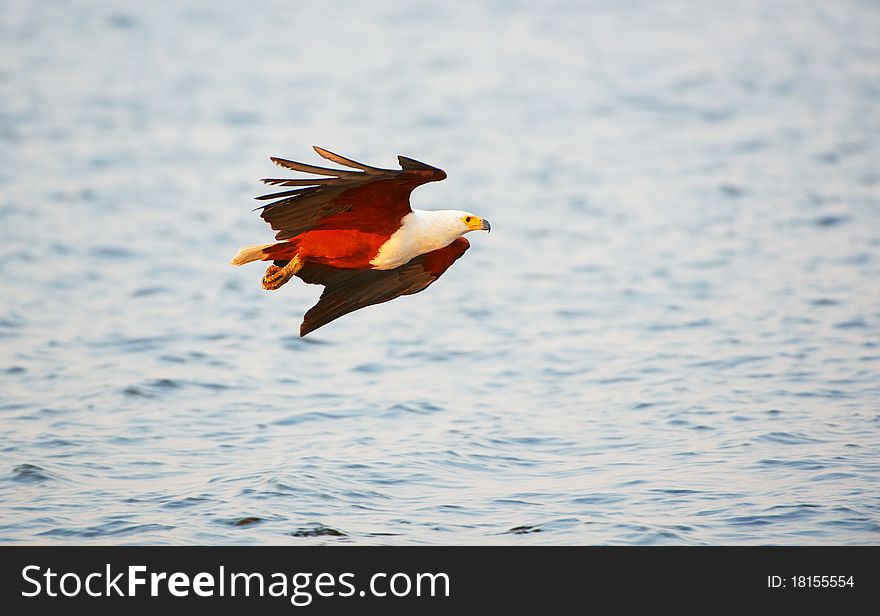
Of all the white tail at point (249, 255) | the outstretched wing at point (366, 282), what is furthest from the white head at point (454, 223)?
the white tail at point (249, 255)

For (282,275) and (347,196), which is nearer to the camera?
(347,196)

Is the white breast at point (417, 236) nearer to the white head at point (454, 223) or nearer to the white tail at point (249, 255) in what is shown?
the white head at point (454, 223)

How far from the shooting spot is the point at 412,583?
821cm

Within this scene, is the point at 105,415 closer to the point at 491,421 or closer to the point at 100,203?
the point at 491,421

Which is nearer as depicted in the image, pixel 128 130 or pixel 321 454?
pixel 321 454

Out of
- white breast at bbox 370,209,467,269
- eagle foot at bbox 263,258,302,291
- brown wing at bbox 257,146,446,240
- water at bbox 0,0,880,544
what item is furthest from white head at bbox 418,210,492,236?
water at bbox 0,0,880,544

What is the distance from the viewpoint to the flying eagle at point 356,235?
23.2ft

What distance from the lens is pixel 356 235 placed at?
24.7ft

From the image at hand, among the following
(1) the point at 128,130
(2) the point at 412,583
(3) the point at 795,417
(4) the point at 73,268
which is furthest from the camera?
(1) the point at 128,130

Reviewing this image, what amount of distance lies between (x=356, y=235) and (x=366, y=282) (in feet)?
1.98

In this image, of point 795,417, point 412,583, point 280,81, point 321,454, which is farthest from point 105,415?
point 280,81

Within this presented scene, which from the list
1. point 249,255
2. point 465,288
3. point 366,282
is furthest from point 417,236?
point 465,288

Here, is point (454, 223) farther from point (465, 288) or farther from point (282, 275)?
point (465, 288)

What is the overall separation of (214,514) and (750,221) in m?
9.68
